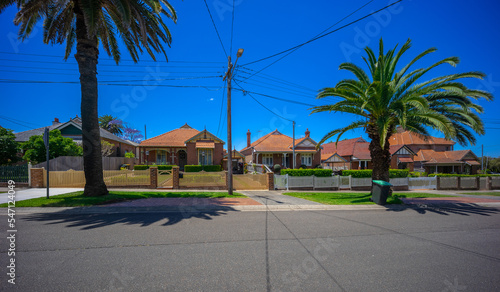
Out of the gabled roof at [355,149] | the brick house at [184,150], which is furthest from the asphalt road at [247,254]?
the gabled roof at [355,149]

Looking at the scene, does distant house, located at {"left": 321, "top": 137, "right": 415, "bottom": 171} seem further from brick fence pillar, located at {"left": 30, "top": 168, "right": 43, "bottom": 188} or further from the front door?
brick fence pillar, located at {"left": 30, "top": 168, "right": 43, "bottom": 188}

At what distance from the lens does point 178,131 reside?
34.9m

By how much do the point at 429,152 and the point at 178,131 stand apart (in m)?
44.5

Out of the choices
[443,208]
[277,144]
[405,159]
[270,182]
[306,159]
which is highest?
[277,144]

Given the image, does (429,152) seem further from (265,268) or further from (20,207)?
(20,207)

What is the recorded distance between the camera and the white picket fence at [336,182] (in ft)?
55.7

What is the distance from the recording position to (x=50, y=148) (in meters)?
19.4

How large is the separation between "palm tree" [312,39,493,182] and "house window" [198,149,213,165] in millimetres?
19597

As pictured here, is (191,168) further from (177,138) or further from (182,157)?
(177,138)

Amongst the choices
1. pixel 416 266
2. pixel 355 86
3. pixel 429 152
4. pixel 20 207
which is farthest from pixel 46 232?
pixel 429 152

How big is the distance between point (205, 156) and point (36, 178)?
17.5 m

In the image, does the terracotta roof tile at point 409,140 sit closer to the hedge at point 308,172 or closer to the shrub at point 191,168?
the hedge at point 308,172

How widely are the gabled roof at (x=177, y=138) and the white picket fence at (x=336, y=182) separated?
49.3 feet

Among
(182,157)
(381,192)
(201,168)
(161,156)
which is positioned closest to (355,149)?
(201,168)
